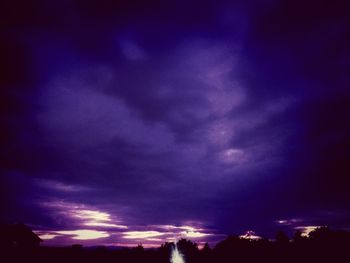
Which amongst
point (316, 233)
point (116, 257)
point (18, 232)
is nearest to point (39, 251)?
point (18, 232)

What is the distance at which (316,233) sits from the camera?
241 feet

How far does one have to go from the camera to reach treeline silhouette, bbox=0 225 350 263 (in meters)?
50.4

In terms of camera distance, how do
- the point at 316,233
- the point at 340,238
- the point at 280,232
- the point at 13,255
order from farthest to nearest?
the point at 280,232, the point at 316,233, the point at 340,238, the point at 13,255

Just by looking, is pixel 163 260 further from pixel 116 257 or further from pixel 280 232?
pixel 280 232

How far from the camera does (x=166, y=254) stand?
247 feet

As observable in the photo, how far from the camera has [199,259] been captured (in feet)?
247

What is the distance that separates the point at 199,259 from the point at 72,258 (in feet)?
113

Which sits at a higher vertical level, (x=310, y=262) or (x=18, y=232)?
(x=18, y=232)

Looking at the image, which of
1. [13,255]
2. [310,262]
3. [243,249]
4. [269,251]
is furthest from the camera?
[243,249]

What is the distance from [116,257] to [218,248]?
1161 inches

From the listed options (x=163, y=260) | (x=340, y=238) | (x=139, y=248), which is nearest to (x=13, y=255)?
(x=139, y=248)

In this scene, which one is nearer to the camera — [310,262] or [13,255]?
[13,255]

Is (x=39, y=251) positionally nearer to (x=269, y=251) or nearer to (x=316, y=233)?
(x=269, y=251)

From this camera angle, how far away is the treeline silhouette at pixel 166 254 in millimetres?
50406
